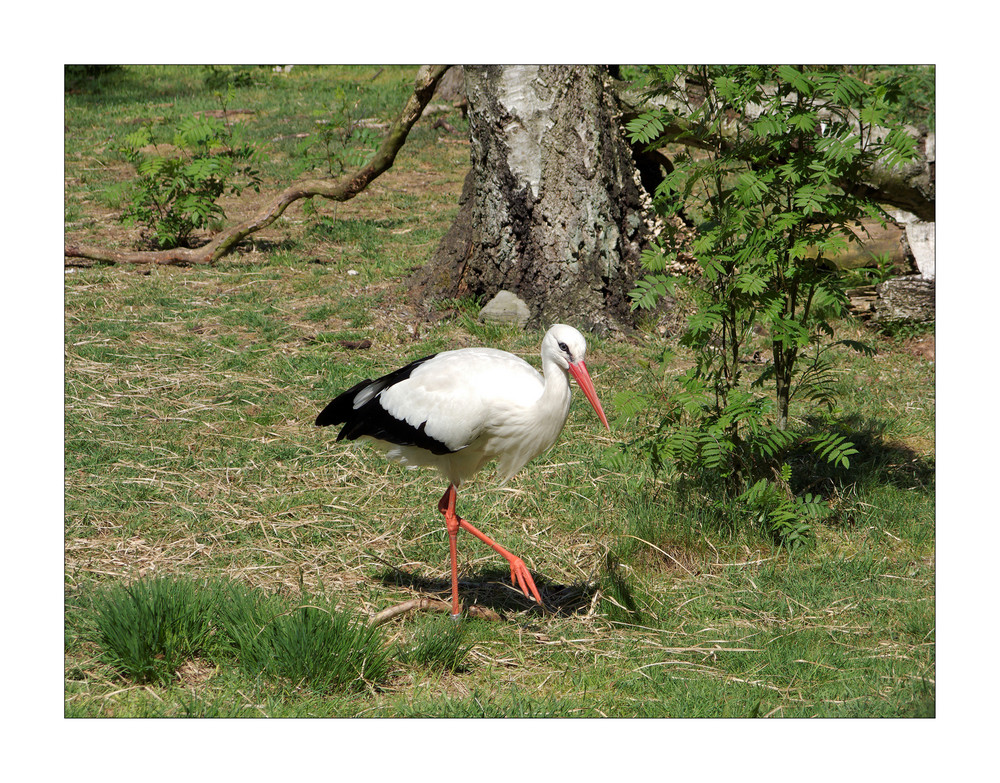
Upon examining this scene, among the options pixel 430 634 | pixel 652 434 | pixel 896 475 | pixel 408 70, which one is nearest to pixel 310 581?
pixel 430 634

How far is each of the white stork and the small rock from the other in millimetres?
2923

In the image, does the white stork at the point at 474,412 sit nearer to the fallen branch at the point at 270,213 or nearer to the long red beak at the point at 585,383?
the long red beak at the point at 585,383

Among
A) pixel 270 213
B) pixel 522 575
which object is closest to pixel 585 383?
pixel 522 575

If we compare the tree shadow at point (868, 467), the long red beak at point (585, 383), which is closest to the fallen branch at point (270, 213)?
the tree shadow at point (868, 467)

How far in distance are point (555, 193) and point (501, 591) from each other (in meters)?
3.71

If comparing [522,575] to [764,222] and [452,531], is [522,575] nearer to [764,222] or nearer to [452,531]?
[452,531]

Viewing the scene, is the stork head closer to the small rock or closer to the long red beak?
the long red beak

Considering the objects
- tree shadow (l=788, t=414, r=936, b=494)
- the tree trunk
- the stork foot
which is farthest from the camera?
the tree trunk

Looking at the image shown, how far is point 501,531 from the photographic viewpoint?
16.3 ft

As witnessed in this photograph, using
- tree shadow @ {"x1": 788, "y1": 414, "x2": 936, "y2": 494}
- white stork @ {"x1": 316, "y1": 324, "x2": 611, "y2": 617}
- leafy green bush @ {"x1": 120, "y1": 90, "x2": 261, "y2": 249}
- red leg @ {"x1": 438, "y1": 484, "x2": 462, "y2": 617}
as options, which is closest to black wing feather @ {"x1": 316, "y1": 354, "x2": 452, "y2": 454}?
white stork @ {"x1": 316, "y1": 324, "x2": 611, "y2": 617}

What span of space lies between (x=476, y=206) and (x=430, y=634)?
179 inches

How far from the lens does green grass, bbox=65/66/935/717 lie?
3.61 meters

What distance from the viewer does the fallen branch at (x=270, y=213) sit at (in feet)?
29.3

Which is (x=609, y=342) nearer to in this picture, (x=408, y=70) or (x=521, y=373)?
(x=521, y=373)
